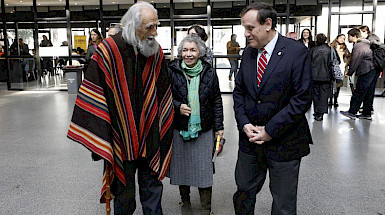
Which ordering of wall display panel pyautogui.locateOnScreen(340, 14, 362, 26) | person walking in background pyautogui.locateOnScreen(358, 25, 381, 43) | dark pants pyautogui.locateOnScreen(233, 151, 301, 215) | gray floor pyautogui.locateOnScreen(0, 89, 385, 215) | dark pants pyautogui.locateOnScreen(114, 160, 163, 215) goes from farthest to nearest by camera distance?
wall display panel pyautogui.locateOnScreen(340, 14, 362, 26) → person walking in background pyautogui.locateOnScreen(358, 25, 381, 43) → gray floor pyautogui.locateOnScreen(0, 89, 385, 215) → dark pants pyautogui.locateOnScreen(114, 160, 163, 215) → dark pants pyautogui.locateOnScreen(233, 151, 301, 215)

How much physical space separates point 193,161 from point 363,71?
5362mm

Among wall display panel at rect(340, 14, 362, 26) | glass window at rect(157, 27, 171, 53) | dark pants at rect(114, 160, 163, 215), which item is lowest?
dark pants at rect(114, 160, 163, 215)

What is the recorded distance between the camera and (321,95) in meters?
7.06

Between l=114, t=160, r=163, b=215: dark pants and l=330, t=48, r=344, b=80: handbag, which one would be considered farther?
l=330, t=48, r=344, b=80: handbag

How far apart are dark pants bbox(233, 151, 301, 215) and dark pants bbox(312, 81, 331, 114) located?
5.00 m

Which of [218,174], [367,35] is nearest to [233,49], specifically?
[367,35]

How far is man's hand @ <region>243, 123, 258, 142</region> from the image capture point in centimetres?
234

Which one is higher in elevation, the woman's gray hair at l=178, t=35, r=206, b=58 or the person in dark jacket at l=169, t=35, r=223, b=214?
the woman's gray hair at l=178, t=35, r=206, b=58

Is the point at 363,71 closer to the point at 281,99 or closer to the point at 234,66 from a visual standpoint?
the point at 234,66

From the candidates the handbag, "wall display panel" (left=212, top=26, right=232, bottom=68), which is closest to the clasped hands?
the handbag

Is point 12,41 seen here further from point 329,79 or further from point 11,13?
point 329,79

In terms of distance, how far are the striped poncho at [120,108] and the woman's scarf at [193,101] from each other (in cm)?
35

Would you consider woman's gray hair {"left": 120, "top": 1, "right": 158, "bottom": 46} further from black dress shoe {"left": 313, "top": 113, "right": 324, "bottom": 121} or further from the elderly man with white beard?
black dress shoe {"left": 313, "top": 113, "right": 324, "bottom": 121}

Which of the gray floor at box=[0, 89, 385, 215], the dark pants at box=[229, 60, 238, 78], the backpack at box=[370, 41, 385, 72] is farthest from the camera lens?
the dark pants at box=[229, 60, 238, 78]
